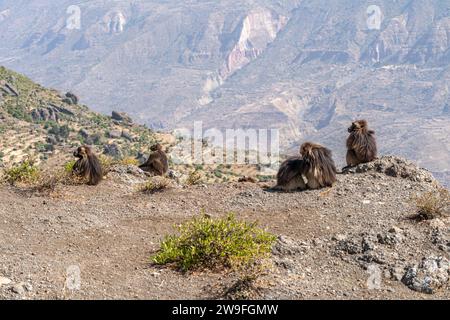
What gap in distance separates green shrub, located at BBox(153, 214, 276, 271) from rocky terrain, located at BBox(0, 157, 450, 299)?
10.4 inches

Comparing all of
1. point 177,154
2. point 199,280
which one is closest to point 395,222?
point 199,280

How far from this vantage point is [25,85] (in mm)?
102375

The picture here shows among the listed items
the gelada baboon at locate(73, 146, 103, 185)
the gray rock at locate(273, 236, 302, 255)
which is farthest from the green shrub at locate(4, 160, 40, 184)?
the gray rock at locate(273, 236, 302, 255)

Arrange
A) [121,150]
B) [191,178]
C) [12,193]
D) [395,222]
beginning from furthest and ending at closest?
[121,150] → [191,178] → [12,193] → [395,222]

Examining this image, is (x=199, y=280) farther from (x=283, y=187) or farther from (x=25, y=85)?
(x=25, y=85)

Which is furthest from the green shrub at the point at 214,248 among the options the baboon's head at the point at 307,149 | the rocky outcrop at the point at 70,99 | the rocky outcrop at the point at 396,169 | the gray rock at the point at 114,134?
the rocky outcrop at the point at 70,99

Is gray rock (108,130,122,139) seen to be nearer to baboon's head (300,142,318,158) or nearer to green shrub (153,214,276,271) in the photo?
baboon's head (300,142,318,158)

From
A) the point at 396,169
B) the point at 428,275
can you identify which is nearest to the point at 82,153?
the point at 396,169

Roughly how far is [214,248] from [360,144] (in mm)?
8793

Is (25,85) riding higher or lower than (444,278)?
higher

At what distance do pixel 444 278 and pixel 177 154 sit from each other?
80266 mm

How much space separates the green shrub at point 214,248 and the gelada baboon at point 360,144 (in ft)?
25.8

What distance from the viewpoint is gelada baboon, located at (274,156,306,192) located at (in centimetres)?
1559

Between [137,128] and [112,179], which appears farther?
[137,128]
